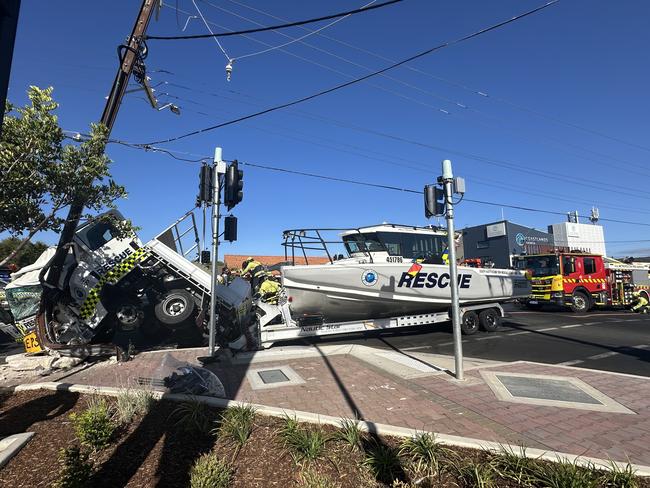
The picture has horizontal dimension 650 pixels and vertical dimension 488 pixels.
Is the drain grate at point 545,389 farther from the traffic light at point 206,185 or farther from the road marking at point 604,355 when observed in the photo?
the traffic light at point 206,185

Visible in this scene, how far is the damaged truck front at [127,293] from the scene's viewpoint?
26.4ft

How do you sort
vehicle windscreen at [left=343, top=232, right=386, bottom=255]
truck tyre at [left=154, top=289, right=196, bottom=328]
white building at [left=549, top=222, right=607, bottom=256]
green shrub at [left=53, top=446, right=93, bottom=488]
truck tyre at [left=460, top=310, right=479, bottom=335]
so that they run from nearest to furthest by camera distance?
green shrub at [left=53, top=446, right=93, bottom=488] < truck tyre at [left=154, top=289, right=196, bottom=328] < vehicle windscreen at [left=343, top=232, right=386, bottom=255] < truck tyre at [left=460, top=310, right=479, bottom=335] < white building at [left=549, top=222, right=607, bottom=256]

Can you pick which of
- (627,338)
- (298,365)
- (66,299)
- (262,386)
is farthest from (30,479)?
(627,338)

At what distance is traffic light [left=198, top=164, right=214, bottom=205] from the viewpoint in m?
7.47

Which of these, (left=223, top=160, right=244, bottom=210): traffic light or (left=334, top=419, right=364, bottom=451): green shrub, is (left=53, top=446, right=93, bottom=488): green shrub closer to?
(left=334, top=419, right=364, bottom=451): green shrub

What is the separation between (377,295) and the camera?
9.46m

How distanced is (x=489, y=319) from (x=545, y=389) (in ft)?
19.8

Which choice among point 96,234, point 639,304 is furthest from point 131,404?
point 639,304

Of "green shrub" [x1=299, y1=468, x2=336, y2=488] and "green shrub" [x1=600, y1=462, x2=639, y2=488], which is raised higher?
"green shrub" [x1=299, y1=468, x2=336, y2=488]

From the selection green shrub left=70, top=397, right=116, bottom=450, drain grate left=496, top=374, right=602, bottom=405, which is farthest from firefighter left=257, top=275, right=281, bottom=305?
green shrub left=70, top=397, right=116, bottom=450

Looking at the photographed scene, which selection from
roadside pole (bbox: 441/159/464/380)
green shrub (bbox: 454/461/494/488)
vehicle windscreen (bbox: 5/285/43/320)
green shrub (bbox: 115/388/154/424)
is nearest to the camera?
green shrub (bbox: 454/461/494/488)

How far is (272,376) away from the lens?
6473mm

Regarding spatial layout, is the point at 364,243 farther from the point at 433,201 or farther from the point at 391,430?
the point at 391,430

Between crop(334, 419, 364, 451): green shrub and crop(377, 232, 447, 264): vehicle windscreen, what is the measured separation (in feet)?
21.4
